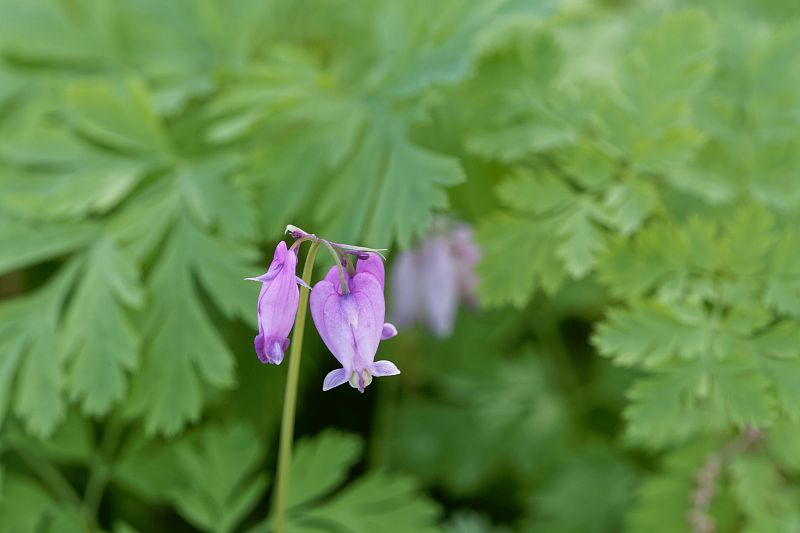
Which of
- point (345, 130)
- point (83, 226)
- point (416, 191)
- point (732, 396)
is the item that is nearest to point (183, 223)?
point (83, 226)

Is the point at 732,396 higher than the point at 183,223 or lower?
lower

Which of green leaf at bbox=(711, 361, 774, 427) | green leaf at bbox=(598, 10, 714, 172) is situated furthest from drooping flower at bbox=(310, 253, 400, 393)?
green leaf at bbox=(598, 10, 714, 172)

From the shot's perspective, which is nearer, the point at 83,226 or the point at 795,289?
the point at 795,289

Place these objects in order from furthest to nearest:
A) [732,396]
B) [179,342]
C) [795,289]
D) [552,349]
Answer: [552,349] < [179,342] < [795,289] < [732,396]

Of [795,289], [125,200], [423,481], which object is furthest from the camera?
[423,481]

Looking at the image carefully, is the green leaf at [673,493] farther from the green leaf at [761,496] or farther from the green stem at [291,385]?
the green stem at [291,385]

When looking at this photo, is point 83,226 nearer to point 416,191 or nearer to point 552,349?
point 416,191

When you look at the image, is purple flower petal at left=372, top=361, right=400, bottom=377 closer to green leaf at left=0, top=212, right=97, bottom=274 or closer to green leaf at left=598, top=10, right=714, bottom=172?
green leaf at left=598, top=10, right=714, bottom=172
